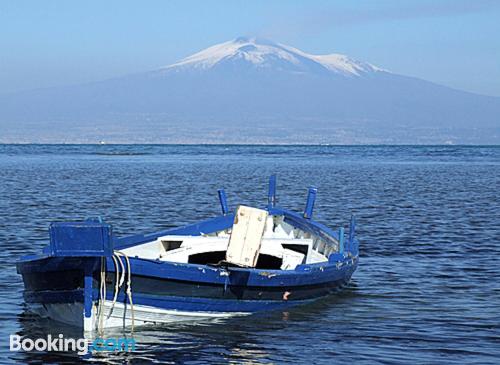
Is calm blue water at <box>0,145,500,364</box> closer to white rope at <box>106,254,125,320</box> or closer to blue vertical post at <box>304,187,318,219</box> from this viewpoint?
white rope at <box>106,254,125,320</box>

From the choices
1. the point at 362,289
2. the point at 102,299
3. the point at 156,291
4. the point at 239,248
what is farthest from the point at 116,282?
the point at 362,289

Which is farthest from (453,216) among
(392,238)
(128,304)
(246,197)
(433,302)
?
(128,304)

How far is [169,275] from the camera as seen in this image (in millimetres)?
15820

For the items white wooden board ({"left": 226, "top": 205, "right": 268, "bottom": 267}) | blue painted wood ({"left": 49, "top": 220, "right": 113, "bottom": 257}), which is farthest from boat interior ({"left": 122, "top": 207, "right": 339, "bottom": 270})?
blue painted wood ({"left": 49, "top": 220, "right": 113, "bottom": 257})

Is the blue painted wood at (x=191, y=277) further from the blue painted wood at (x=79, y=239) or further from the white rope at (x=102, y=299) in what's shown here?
the blue painted wood at (x=79, y=239)

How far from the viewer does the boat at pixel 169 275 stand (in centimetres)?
1523

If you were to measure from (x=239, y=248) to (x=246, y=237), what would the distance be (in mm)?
212

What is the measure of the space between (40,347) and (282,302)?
4243mm

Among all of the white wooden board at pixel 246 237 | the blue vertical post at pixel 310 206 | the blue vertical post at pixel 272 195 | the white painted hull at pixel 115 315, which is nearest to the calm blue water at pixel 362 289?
the white painted hull at pixel 115 315

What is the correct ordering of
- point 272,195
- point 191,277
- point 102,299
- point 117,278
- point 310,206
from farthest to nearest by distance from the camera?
point 272,195 < point 310,206 < point 191,277 < point 102,299 < point 117,278

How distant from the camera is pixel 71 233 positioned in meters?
14.6

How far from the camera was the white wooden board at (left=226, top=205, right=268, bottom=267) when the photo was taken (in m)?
17.8

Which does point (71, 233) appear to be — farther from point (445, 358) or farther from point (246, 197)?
point (246, 197)

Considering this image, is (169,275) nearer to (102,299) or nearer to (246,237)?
(102,299)
